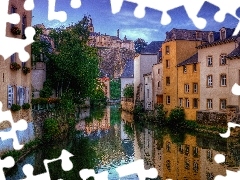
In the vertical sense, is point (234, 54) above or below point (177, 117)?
above

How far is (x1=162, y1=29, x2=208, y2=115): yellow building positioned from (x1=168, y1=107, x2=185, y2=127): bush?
205 centimetres

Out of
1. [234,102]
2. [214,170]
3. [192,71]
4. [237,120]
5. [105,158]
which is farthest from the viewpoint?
[192,71]

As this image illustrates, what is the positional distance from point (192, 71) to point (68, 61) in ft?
30.2

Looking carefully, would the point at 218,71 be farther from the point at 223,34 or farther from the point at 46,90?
the point at 46,90

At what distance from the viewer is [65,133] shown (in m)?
19.6

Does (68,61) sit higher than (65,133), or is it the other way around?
(68,61)

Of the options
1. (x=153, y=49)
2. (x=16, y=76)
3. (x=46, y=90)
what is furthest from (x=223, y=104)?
(x=153, y=49)

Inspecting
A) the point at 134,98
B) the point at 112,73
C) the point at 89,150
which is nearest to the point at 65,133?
the point at 89,150

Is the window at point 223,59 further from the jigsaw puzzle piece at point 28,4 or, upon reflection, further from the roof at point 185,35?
the jigsaw puzzle piece at point 28,4

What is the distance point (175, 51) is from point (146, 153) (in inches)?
539

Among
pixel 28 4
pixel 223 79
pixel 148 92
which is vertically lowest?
pixel 148 92

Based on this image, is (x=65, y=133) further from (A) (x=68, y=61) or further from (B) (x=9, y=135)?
(B) (x=9, y=135)

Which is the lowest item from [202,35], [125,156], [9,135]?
[125,156]

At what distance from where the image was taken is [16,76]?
543 inches
